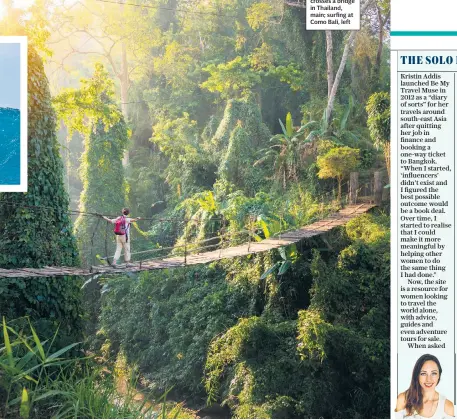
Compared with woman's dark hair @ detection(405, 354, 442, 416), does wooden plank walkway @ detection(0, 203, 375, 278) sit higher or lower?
higher

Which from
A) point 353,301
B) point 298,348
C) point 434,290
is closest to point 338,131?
point 353,301

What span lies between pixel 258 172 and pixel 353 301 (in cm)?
359

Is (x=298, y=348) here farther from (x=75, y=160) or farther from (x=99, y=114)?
(x=75, y=160)

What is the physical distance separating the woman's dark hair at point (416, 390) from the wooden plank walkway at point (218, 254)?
1882 millimetres

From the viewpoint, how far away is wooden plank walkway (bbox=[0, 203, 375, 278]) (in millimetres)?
4949

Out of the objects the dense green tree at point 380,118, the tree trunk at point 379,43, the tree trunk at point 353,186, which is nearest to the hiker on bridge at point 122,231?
the tree trunk at point 353,186

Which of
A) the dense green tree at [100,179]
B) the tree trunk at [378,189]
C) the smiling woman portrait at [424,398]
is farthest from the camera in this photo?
the dense green tree at [100,179]

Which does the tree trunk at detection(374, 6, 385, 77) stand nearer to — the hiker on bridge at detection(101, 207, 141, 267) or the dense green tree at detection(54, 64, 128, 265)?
the dense green tree at detection(54, 64, 128, 265)

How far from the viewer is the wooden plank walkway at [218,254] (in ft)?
16.2

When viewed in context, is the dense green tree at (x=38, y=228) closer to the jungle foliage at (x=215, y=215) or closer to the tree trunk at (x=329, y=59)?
the jungle foliage at (x=215, y=215)

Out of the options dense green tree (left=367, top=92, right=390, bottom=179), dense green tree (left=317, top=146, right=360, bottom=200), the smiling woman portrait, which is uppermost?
dense green tree (left=367, top=92, right=390, bottom=179)

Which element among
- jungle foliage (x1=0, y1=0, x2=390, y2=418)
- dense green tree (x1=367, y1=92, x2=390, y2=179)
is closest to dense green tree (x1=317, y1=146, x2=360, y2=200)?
jungle foliage (x1=0, y1=0, x2=390, y2=418)

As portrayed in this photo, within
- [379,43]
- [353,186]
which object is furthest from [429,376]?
[379,43]

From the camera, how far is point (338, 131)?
29.4 ft
